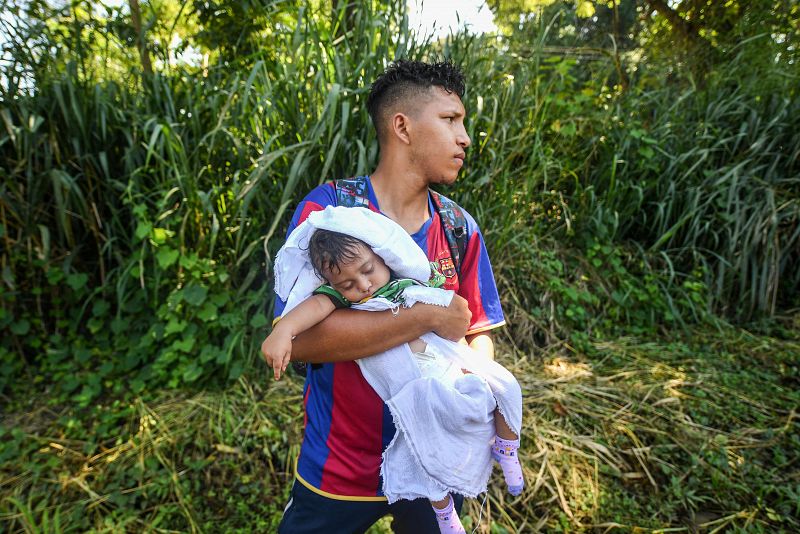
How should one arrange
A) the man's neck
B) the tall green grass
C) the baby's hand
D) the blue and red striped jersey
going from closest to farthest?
the baby's hand
the blue and red striped jersey
the man's neck
the tall green grass

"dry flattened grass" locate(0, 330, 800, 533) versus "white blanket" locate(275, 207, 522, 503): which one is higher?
"white blanket" locate(275, 207, 522, 503)

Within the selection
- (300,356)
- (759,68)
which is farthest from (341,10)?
(759,68)

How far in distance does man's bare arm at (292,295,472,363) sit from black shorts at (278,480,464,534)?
1.40 feet

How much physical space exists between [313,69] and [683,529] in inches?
124

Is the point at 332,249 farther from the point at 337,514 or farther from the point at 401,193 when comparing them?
the point at 337,514

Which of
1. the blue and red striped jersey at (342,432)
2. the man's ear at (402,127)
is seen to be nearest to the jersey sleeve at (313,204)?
the blue and red striped jersey at (342,432)

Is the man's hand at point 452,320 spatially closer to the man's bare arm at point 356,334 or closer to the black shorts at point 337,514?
the man's bare arm at point 356,334

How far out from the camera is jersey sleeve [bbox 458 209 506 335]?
150 cm

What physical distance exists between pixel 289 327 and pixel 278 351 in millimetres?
71

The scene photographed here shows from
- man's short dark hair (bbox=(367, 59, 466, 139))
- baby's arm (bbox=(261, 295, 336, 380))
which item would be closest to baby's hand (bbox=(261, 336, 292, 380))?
baby's arm (bbox=(261, 295, 336, 380))

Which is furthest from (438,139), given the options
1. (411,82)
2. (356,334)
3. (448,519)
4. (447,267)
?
(448,519)

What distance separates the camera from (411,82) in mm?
1453

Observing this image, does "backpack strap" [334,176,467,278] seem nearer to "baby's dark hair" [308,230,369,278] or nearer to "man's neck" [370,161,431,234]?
"man's neck" [370,161,431,234]

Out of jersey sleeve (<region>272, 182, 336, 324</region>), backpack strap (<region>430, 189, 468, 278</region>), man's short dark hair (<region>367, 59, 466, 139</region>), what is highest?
man's short dark hair (<region>367, 59, 466, 139</region>)
